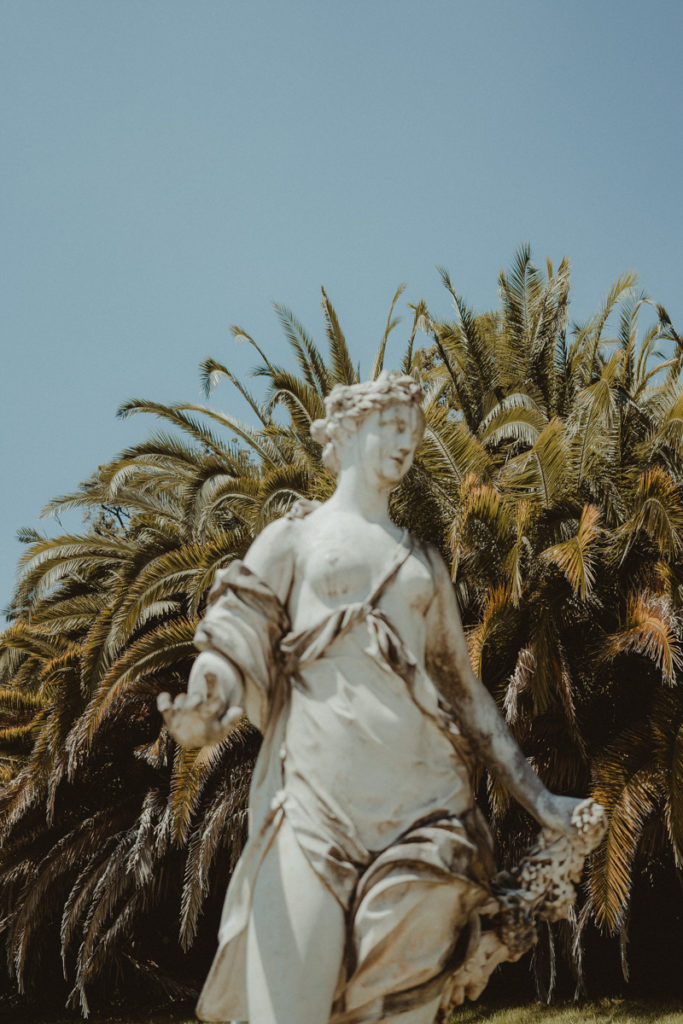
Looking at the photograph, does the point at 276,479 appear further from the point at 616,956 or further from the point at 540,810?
the point at 540,810

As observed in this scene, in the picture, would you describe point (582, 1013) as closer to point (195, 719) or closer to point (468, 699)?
point (468, 699)

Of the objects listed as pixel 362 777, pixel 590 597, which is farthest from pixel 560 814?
pixel 590 597

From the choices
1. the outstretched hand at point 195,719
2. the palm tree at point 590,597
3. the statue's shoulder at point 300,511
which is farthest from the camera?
the palm tree at point 590,597

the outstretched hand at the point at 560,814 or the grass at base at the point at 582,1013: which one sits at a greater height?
the outstretched hand at the point at 560,814

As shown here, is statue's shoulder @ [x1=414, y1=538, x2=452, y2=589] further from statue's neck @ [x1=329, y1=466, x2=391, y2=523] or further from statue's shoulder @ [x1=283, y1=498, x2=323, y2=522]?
statue's shoulder @ [x1=283, y1=498, x2=323, y2=522]

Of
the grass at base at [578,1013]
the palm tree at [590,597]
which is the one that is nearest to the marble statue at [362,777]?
the palm tree at [590,597]

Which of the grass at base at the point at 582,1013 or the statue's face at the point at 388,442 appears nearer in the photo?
the statue's face at the point at 388,442

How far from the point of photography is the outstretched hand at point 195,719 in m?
3.27

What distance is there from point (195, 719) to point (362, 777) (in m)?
0.53

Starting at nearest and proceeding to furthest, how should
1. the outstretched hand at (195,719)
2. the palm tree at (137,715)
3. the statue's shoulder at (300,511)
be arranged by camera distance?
the outstretched hand at (195,719) → the statue's shoulder at (300,511) → the palm tree at (137,715)

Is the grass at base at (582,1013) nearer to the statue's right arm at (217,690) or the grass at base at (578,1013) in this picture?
the grass at base at (578,1013)

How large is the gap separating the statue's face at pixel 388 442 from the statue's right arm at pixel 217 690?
0.40m

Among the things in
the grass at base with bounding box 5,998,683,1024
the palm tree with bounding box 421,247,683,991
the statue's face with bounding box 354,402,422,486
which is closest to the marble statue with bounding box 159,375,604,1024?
the statue's face with bounding box 354,402,422,486

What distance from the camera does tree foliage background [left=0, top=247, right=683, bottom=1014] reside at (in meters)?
10.4
